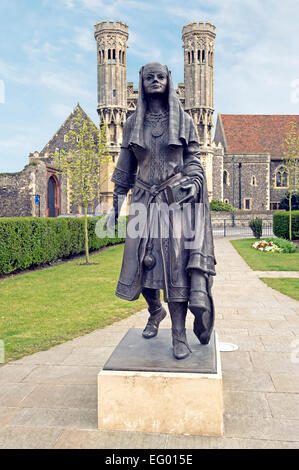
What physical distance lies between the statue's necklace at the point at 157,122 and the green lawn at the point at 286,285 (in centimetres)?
574

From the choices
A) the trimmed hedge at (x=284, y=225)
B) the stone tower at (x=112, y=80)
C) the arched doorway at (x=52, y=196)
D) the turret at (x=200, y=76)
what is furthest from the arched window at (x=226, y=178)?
the trimmed hedge at (x=284, y=225)

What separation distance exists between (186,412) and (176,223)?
1507mm

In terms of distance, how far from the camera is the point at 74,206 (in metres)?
43.2

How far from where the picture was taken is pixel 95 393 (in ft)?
13.2

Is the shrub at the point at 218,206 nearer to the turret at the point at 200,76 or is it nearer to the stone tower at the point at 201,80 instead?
the stone tower at the point at 201,80

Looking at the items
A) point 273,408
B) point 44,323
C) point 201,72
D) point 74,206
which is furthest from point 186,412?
point 201,72

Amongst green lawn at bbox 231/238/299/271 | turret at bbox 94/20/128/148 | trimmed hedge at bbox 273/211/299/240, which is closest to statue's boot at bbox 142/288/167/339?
green lawn at bbox 231/238/299/271

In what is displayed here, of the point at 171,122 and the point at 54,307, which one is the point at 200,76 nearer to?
the point at 54,307

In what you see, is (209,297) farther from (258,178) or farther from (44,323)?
(258,178)

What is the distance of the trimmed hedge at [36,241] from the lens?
12.3m

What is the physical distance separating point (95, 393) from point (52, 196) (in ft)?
114

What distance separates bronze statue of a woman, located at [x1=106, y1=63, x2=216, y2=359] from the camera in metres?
3.58

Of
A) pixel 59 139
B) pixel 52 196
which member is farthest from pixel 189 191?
pixel 59 139
